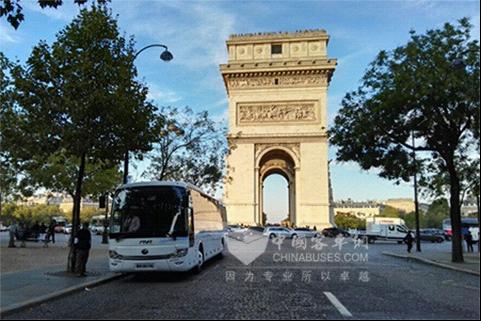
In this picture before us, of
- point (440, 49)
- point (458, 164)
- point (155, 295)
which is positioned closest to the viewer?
point (155, 295)

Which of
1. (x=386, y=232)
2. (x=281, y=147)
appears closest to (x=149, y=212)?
(x=386, y=232)

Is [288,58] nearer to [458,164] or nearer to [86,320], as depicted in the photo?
[458,164]

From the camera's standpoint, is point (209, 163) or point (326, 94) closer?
point (209, 163)

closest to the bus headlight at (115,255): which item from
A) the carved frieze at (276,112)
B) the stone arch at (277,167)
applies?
the stone arch at (277,167)

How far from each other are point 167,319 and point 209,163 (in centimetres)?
2891

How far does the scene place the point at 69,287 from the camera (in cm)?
Answer: 1173

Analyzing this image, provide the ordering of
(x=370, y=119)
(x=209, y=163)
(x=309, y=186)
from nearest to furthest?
(x=370, y=119)
(x=209, y=163)
(x=309, y=186)

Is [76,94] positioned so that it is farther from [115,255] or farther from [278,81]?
[278,81]

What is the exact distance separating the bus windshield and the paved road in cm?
138

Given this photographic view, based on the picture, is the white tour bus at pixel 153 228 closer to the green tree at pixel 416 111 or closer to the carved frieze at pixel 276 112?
the green tree at pixel 416 111

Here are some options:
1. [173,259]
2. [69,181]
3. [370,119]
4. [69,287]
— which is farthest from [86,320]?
[69,181]

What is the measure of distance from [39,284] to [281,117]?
49757 mm

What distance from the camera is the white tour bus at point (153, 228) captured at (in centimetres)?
1352

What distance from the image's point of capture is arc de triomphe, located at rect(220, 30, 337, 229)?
5875 cm
